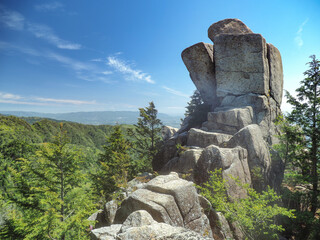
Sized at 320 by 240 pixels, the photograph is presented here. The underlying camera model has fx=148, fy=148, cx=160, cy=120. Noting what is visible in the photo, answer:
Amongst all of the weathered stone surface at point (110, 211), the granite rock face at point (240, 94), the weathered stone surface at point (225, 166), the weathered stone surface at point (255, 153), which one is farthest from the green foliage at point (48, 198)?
the weathered stone surface at point (255, 153)

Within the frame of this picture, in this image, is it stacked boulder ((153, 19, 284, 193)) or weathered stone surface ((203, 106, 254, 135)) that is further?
weathered stone surface ((203, 106, 254, 135))

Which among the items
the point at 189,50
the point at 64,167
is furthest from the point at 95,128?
the point at 64,167

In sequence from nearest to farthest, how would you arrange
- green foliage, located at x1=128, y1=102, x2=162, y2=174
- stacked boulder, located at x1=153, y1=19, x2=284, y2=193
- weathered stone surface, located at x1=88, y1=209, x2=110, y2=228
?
weathered stone surface, located at x1=88, y1=209, x2=110, y2=228 < stacked boulder, located at x1=153, y1=19, x2=284, y2=193 < green foliage, located at x1=128, y1=102, x2=162, y2=174

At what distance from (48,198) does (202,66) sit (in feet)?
93.5

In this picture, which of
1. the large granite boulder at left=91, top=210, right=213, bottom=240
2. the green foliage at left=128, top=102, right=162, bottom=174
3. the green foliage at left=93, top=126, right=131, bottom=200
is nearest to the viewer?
the large granite boulder at left=91, top=210, right=213, bottom=240

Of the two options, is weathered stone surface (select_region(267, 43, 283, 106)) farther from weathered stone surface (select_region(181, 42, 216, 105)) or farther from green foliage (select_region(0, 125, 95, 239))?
green foliage (select_region(0, 125, 95, 239))

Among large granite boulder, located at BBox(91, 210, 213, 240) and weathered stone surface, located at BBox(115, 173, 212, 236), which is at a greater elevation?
large granite boulder, located at BBox(91, 210, 213, 240)

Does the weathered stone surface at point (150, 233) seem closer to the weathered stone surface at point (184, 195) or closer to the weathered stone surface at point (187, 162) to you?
the weathered stone surface at point (184, 195)

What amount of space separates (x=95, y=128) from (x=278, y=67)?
15230 cm

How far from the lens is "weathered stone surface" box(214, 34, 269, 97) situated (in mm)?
24266

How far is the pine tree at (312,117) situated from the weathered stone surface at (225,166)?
6.59 metres

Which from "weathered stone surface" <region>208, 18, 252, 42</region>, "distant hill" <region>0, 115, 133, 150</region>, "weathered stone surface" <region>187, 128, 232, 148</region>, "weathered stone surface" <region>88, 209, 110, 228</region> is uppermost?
"weathered stone surface" <region>208, 18, 252, 42</region>

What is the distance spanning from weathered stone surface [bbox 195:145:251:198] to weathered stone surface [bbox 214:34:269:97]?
15748mm

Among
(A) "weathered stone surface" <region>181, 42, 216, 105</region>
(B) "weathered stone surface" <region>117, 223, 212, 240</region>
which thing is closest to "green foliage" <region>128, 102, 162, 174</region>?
(A) "weathered stone surface" <region>181, 42, 216, 105</region>
